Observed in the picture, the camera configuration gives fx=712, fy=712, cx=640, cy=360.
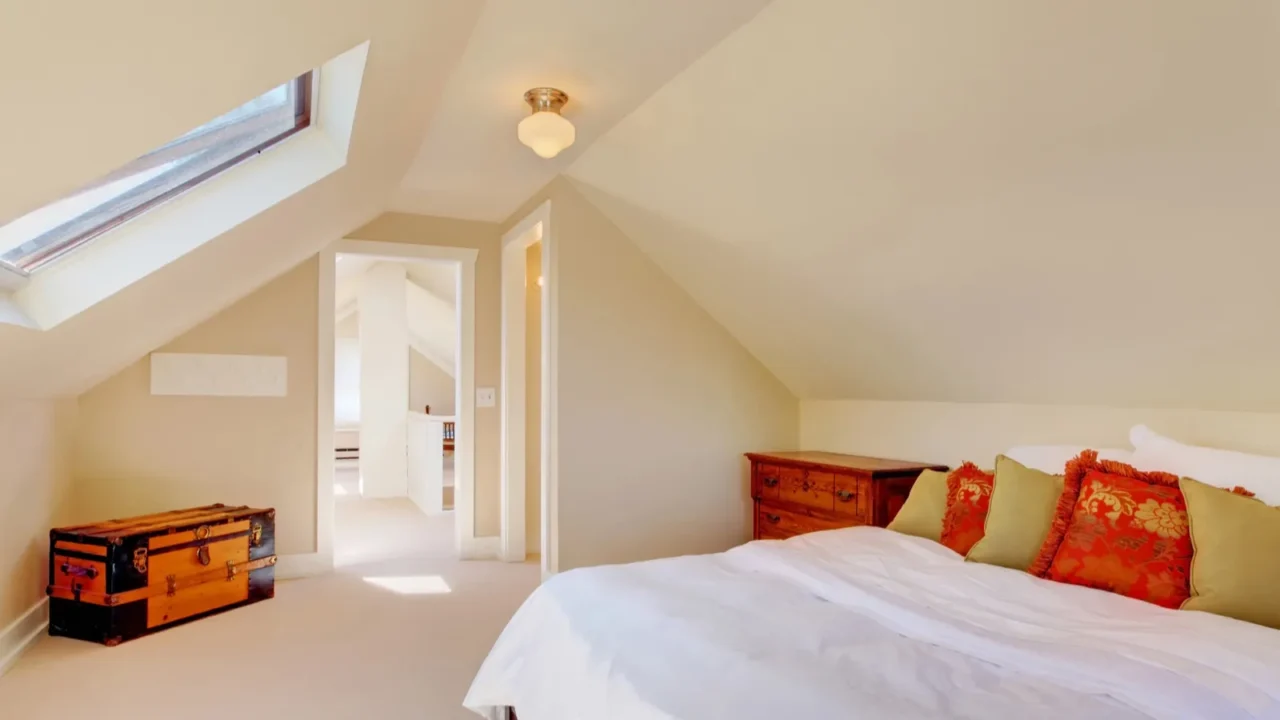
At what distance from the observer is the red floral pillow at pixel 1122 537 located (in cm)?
194

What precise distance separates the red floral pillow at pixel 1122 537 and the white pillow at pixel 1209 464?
0.15m

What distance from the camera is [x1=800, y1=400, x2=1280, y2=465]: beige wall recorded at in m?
2.37

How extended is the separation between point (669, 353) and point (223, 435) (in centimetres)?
257

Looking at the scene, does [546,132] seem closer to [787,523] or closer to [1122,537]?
[1122,537]

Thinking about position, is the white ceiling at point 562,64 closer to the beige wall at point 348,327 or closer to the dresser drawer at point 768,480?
the dresser drawer at point 768,480

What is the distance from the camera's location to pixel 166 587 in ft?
10.7

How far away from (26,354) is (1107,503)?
3521 millimetres

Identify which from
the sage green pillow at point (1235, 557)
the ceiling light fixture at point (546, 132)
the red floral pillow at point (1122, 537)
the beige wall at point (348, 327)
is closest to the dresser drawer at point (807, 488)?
the red floral pillow at point (1122, 537)

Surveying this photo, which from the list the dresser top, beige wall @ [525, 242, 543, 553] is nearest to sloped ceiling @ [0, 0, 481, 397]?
beige wall @ [525, 242, 543, 553]

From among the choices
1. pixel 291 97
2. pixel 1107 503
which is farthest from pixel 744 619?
pixel 291 97

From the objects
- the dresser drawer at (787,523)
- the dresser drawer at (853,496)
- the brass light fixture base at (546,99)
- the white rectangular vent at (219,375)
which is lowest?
the dresser drawer at (787,523)

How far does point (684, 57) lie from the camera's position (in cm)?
237

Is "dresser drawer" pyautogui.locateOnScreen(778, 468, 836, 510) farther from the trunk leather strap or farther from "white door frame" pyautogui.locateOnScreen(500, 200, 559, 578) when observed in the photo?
the trunk leather strap

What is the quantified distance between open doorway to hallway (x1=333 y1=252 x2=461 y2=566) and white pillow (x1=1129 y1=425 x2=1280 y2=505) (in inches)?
146
